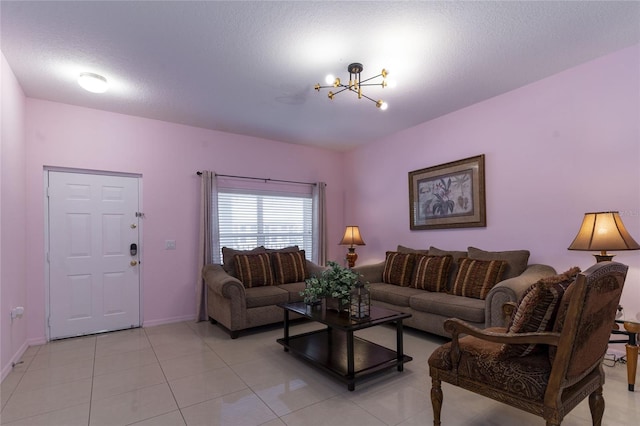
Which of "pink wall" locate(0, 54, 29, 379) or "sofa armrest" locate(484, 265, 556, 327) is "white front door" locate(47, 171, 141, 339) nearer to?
"pink wall" locate(0, 54, 29, 379)

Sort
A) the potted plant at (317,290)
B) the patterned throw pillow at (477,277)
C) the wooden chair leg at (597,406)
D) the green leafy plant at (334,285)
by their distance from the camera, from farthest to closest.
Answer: the patterned throw pillow at (477,277) < the potted plant at (317,290) < the green leafy plant at (334,285) < the wooden chair leg at (597,406)

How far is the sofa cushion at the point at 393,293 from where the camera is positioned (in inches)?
148

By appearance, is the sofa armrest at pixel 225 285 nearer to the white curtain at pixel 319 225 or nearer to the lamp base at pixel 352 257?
the white curtain at pixel 319 225

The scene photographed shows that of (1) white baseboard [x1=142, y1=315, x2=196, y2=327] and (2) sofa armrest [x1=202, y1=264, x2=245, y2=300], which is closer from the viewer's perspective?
(2) sofa armrest [x1=202, y1=264, x2=245, y2=300]

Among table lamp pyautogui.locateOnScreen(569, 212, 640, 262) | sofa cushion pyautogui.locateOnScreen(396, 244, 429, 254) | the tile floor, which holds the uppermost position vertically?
table lamp pyautogui.locateOnScreen(569, 212, 640, 262)

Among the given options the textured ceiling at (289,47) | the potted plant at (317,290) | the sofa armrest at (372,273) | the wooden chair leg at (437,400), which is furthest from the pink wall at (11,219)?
the sofa armrest at (372,273)

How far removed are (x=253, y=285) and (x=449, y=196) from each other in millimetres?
2797

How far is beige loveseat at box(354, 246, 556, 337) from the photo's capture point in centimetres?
293

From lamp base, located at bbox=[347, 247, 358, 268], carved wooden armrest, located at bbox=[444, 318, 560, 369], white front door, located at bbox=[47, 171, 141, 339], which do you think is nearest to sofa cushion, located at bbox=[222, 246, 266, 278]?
white front door, located at bbox=[47, 171, 141, 339]

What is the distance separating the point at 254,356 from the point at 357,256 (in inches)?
110

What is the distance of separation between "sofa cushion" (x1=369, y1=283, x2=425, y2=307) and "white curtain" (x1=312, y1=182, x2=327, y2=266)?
4.86 ft

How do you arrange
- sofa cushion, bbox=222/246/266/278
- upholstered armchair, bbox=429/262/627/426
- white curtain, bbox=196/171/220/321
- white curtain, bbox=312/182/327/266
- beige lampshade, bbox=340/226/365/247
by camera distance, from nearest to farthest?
1. upholstered armchair, bbox=429/262/627/426
2. sofa cushion, bbox=222/246/266/278
3. white curtain, bbox=196/171/220/321
4. beige lampshade, bbox=340/226/365/247
5. white curtain, bbox=312/182/327/266

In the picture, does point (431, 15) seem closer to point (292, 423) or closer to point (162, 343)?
point (292, 423)

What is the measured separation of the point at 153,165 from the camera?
14.2ft
